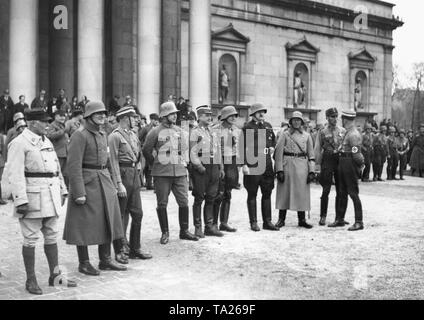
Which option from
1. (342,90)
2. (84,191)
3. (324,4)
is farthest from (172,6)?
(84,191)

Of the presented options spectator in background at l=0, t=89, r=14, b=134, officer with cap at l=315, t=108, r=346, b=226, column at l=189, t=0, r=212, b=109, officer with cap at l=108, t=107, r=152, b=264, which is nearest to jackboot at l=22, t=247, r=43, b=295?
officer with cap at l=108, t=107, r=152, b=264

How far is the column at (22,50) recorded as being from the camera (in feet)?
63.0

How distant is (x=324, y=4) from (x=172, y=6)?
530 inches

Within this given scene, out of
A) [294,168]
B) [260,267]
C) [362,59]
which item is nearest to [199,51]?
[294,168]

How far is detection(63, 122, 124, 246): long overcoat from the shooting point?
6.72 m

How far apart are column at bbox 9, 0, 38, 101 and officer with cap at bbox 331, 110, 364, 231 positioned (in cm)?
1271

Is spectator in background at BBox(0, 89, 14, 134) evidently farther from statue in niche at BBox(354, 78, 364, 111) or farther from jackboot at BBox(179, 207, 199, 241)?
statue in niche at BBox(354, 78, 364, 111)

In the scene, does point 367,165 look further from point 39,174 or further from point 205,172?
point 39,174

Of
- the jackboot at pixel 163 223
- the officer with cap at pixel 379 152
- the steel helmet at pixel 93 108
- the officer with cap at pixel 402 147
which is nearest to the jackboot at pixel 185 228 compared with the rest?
the jackboot at pixel 163 223

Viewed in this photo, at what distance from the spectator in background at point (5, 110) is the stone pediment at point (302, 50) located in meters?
19.0

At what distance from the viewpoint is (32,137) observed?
20.7ft

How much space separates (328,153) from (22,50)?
42.2 ft

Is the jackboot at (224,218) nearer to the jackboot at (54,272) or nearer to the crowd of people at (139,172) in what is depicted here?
the crowd of people at (139,172)
